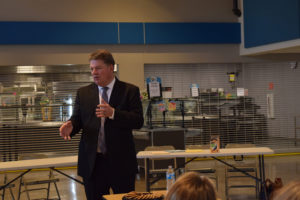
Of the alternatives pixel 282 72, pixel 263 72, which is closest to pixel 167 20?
pixel 263 72

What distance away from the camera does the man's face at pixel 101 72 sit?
3.29 metres

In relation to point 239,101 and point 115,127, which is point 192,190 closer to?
point 115,127

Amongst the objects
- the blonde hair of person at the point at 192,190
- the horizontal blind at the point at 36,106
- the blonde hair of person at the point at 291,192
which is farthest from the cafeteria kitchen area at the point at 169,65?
the blonde hair of person at the point at 291,192

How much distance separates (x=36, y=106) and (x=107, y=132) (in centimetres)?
651

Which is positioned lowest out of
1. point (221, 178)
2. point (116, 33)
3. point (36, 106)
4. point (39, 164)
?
point (221, 178)

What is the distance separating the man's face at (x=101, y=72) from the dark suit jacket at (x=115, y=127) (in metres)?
0.09

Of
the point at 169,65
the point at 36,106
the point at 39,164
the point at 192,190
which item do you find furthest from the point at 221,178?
the point at 192,190

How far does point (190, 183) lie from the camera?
1.58m

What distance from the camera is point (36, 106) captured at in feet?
31.1

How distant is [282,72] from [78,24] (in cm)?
566

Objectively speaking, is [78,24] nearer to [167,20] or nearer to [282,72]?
[167,20]

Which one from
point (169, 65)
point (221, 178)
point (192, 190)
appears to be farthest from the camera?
point (169, 65)

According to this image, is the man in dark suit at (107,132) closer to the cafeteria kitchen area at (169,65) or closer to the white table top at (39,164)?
the white table top at (39,164)

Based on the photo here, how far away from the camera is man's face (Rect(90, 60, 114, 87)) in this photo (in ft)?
10.8
